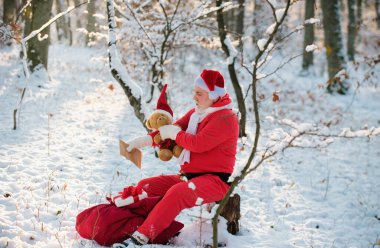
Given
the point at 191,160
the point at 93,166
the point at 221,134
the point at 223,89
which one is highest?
the point at 223,89

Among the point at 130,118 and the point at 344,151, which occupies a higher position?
the point at 130,118

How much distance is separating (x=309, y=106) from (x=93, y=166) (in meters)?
7.95

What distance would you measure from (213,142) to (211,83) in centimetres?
53

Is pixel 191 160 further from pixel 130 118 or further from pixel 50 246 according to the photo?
pixel 130 118

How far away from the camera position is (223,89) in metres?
3.07

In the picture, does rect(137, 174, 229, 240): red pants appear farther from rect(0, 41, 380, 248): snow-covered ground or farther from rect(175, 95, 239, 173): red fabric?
rect(0, 41, 380, 248): snow-covered ground

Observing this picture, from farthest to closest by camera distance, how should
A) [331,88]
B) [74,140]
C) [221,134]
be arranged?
[331,88], [74,140], [221,134]

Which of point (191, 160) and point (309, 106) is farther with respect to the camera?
point (309, 106)

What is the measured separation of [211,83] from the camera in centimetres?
300

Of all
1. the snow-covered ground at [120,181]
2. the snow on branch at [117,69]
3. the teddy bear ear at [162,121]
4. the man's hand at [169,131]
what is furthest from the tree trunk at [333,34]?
the man's hand at [169,131]

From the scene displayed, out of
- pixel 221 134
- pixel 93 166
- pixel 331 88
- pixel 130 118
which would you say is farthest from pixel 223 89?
pixel 331 88

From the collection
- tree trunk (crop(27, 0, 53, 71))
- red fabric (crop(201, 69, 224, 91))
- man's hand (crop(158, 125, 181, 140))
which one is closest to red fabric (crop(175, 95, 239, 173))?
man's hand (crop(158, 125, 181, 140))

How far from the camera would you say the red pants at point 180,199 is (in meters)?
2.78

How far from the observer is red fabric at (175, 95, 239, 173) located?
291 cm
